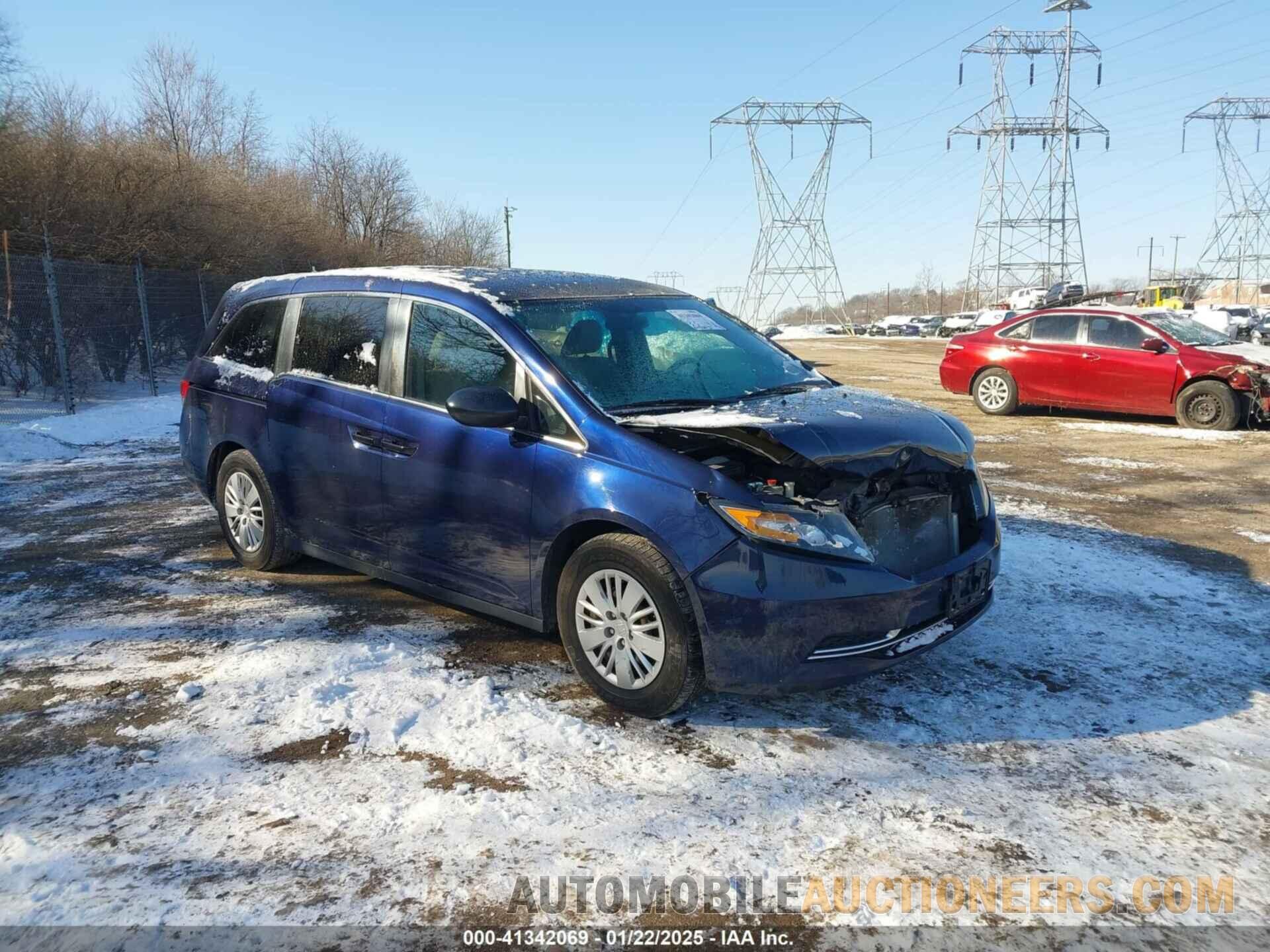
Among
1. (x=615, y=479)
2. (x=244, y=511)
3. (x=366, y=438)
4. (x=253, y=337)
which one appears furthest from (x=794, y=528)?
(x=253, y=337)

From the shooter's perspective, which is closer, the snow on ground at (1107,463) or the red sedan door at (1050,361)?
the snow on ground at (1107,463)

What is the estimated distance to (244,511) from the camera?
5.36 meters

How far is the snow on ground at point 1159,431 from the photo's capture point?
10305 mm

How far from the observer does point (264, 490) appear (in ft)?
16.8

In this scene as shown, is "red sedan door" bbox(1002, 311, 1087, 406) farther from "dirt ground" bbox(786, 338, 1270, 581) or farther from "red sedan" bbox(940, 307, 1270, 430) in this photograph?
"dirt ground" bbox(786, 338, 1270, 581)

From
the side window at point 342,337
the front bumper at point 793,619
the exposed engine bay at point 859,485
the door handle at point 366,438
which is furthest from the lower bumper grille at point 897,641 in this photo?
the side window at point 342,337

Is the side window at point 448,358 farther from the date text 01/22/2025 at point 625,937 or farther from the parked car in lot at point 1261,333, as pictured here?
the parked car in lot at point 1261,333

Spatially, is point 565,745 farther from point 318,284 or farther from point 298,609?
point 318,284

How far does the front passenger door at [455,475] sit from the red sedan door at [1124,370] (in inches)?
395

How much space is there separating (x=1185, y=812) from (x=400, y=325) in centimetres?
390

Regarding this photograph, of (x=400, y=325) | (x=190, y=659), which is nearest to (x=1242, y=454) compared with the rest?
(x=400, y=325)

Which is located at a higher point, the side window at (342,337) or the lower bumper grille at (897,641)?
the side window at (342,337)

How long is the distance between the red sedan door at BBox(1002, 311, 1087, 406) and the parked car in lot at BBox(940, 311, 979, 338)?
4115cm

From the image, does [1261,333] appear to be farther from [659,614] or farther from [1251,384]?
[659,614]
